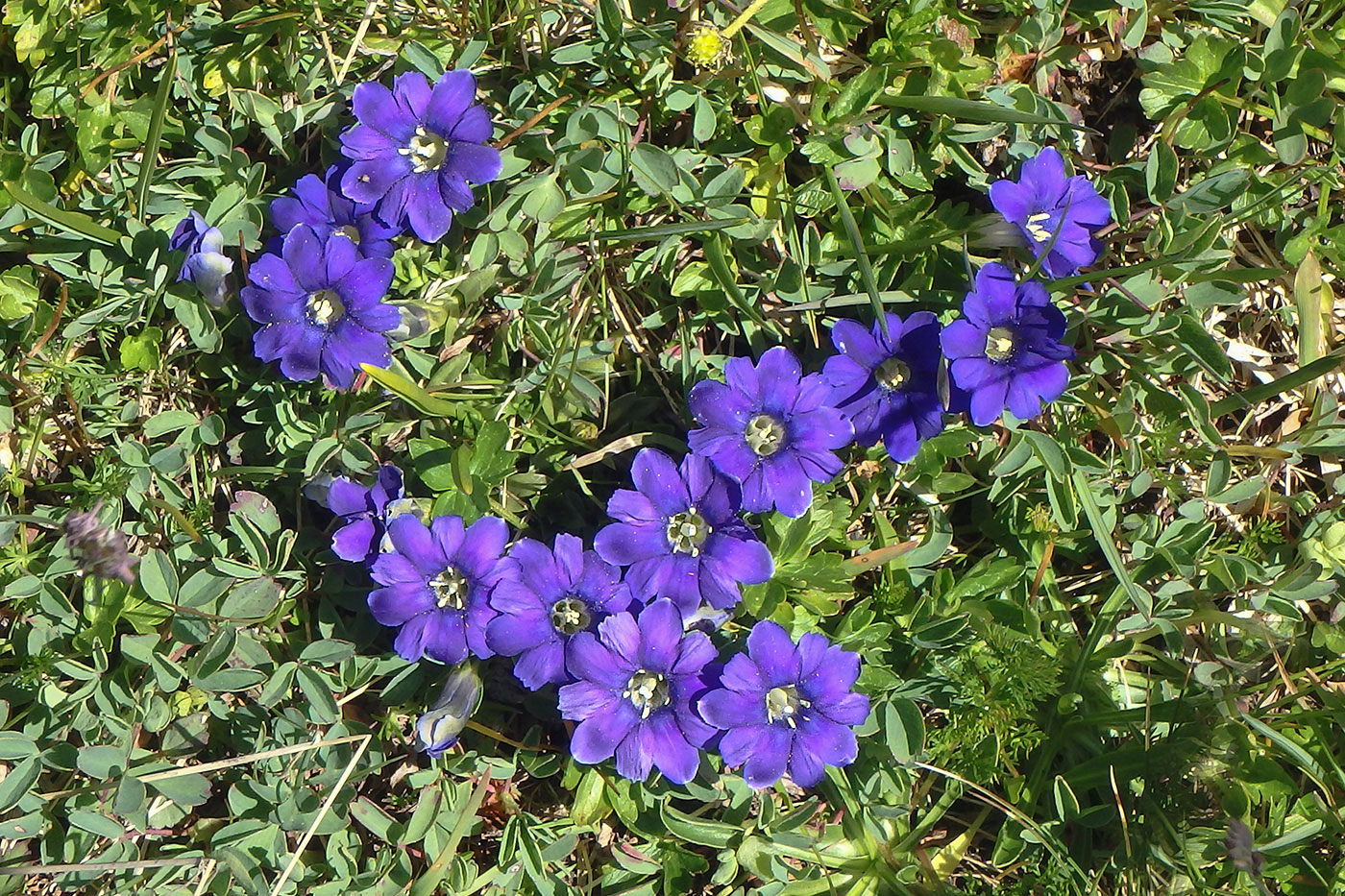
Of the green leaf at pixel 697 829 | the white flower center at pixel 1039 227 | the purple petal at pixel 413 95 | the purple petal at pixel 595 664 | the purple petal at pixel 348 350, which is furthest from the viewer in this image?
the green leaf at pixel 697 829

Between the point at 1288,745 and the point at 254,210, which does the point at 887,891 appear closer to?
the point at 1288,745

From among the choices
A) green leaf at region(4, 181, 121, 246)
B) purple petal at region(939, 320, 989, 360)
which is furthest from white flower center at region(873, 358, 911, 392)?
green leaf at region(4, 181, 121, 246)

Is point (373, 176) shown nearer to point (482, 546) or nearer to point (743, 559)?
point (482, 546)

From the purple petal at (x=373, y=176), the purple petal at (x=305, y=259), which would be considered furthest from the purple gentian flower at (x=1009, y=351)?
the purple petal at (x=305, y=259)

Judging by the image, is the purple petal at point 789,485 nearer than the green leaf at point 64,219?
Yes

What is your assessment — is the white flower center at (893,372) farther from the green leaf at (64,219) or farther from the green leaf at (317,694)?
the green leaf at (64,219)

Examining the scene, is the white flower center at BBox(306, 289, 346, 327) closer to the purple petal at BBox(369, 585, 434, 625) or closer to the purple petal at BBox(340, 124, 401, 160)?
the purple petal at BBox(340, 124, 401, 160)

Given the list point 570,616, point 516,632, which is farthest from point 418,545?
point 570,616

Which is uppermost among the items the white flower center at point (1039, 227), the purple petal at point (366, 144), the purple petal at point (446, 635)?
the purple petal at point (366, 144)
